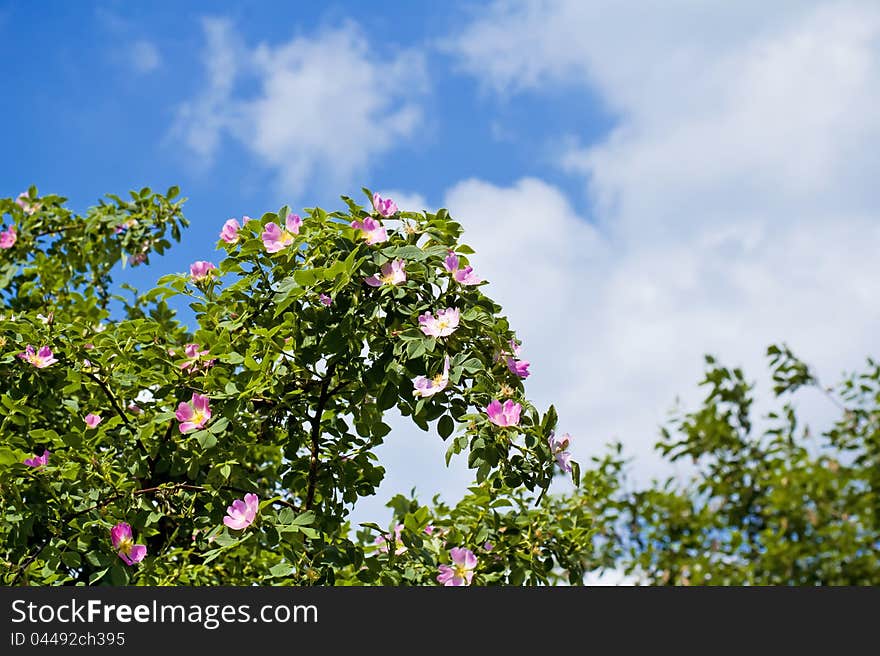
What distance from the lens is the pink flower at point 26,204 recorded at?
4801 mm

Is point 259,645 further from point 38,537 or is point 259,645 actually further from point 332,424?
point 38,537

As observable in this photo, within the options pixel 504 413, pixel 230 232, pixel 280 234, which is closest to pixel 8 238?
pixel 230 232

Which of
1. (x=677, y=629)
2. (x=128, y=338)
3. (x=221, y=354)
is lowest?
(x=677, y=629)

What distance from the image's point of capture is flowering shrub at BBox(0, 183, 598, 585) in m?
2.49

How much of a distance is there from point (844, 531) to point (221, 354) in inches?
189

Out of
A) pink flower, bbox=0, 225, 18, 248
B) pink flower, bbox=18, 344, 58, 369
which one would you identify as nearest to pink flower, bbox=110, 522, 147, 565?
pink flower, bbox=18, 344, 58, 369

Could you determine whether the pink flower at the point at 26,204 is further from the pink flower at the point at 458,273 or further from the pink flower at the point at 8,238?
the pink flower at the point at 458,273

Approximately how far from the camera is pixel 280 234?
8.96 ft

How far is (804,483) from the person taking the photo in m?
6.16

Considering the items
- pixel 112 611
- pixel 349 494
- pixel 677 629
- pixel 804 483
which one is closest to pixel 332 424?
pixel 349 494

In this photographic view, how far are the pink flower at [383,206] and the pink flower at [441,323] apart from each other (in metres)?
0.36

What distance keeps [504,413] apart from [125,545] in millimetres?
1211

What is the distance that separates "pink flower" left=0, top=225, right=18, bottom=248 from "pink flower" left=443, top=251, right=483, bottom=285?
3.03 meters

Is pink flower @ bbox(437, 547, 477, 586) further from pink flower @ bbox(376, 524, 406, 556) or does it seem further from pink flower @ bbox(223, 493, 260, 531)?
pink flower @ bbox(223, 493, 260, 531)
